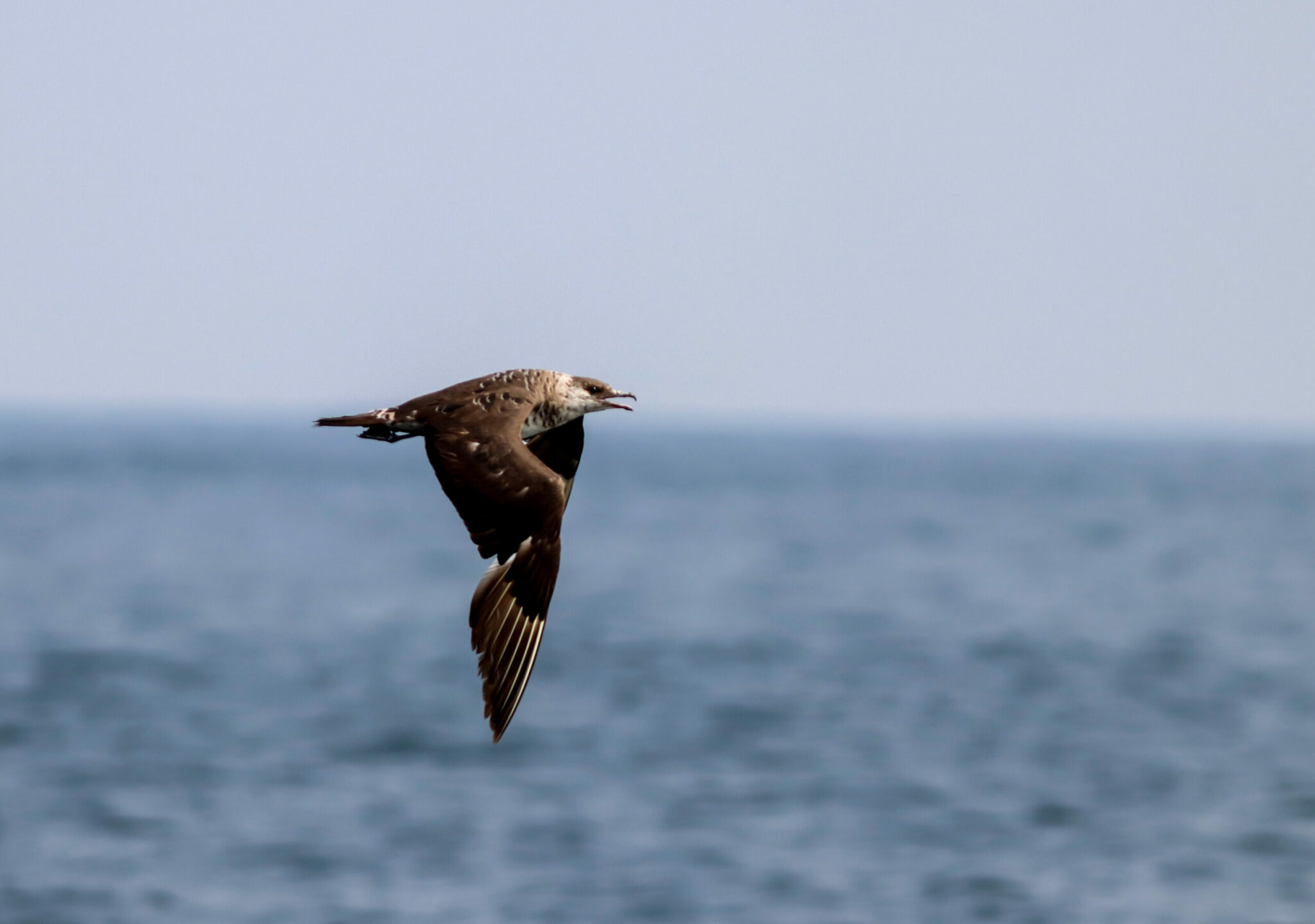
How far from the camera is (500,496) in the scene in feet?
32.8

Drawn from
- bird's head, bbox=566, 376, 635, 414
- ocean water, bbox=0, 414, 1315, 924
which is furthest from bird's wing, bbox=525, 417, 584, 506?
ocean water, bbox=0, 414, 1315, 924

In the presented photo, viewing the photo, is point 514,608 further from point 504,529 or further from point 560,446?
point 560,446

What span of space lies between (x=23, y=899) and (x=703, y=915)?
10280 mm

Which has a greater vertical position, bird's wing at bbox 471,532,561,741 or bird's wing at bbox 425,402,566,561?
bird's wing at bbox 425,402,566,561

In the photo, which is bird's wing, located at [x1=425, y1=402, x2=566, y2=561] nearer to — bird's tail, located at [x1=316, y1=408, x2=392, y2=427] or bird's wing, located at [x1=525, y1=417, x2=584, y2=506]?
bird's tail, located at [x1=316, y1=408, x2=392, y2=427]

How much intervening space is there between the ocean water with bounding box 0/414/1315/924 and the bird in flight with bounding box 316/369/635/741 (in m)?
15.4

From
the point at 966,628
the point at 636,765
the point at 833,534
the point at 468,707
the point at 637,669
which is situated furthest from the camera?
the point at 833,534

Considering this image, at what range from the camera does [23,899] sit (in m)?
25.9

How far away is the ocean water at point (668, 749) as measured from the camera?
2667 cm

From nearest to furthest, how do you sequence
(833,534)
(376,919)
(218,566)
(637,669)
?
(376,919)
(637,669)
(218,566)
(833,534)

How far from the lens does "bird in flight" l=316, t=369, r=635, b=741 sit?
10.0 metres

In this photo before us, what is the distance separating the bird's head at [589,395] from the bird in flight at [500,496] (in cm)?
19

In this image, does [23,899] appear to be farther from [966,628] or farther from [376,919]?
[966,628]

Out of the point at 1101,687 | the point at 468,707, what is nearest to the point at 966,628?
the point at 1101,687
